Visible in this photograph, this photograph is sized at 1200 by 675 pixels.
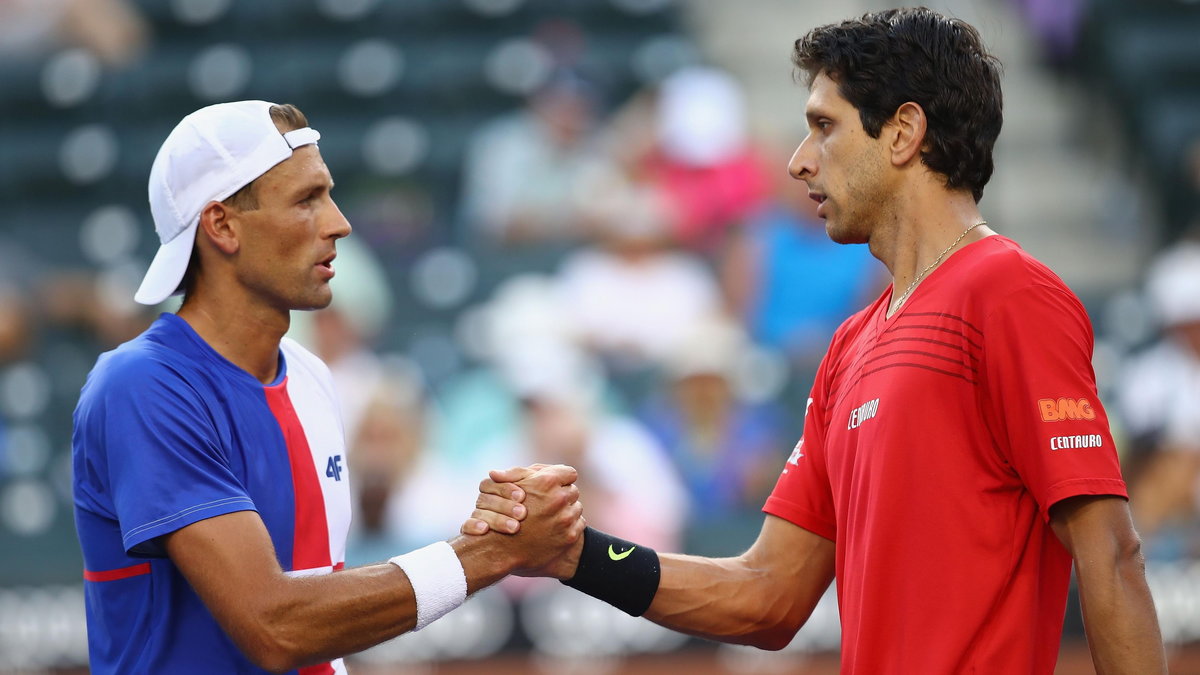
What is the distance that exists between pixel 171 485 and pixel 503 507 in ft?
2.90

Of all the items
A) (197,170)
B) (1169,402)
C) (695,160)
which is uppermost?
(695,160)

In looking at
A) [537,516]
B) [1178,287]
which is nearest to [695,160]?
[1178,287]

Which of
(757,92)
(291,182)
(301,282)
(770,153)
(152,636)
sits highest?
(757,92)

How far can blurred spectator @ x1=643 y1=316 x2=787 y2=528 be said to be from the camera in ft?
23.4

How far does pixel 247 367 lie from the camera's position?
3.45 meters

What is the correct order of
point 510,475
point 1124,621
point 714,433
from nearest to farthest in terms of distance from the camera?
point 1124,621 < point 510,475 < point 714,433

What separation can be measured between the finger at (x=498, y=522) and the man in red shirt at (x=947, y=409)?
76 centimetres

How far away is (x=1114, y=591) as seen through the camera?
2.81 meters

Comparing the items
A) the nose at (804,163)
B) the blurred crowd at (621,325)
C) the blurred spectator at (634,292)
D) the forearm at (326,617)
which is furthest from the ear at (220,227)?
the blurred spectator at (634,292)

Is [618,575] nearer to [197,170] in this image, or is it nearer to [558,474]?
[558,474]

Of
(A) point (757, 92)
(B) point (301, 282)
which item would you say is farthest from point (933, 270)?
(A) point (757, 92)

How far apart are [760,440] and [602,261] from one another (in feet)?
5.72

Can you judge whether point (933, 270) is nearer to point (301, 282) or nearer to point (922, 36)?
point (922, 36)

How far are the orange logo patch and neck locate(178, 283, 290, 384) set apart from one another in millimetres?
1757
